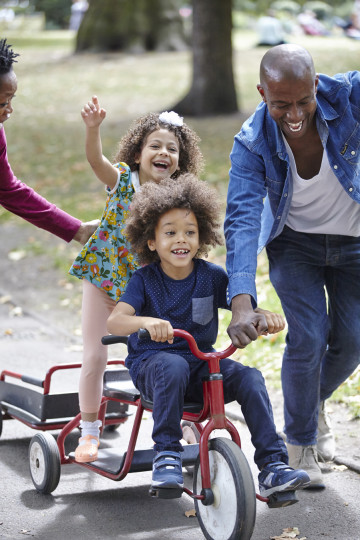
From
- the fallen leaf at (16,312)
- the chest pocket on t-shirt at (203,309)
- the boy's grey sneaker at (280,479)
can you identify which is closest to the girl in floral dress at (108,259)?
the chest pocket on t-shirt at (203,309)

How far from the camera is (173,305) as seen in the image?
12.4ft

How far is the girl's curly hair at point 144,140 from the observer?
14.5ft

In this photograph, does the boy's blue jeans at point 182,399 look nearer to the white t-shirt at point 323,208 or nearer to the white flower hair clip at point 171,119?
the white t-shirt at point 323,208

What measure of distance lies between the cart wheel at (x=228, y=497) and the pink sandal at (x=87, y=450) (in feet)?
2.39

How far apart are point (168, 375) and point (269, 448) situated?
1.64 feet

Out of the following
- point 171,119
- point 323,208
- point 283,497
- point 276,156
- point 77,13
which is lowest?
point 283,497

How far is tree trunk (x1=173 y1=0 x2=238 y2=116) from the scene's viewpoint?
14945mm

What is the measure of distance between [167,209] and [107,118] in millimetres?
13725

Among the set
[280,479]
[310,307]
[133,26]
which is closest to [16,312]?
[310,307]

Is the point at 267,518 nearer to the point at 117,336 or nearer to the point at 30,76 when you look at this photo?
the point at 117,336

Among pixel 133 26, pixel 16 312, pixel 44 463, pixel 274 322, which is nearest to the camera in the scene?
pixel 274 322

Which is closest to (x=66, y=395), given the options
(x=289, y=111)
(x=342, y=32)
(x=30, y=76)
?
(x=289, y=111)

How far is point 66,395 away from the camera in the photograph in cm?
470

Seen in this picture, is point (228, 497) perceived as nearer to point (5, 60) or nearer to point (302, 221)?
point (302, 221)
